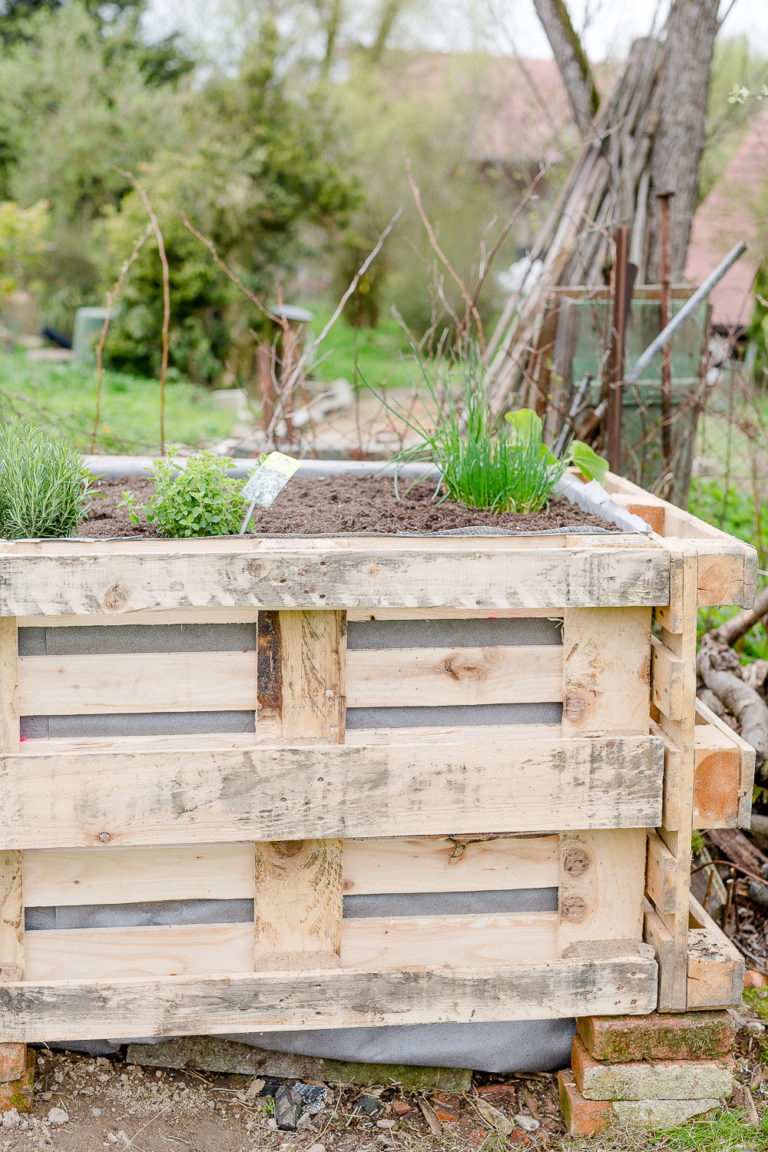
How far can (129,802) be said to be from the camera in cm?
181

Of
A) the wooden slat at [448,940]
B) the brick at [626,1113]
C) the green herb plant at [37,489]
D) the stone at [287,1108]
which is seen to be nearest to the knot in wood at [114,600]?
the green herb plant at [37,489]

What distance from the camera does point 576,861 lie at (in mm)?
1951

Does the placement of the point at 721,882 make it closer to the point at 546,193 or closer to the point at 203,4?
the point at 546,193

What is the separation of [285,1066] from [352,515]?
1.21 meters

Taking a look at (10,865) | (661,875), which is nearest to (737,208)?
(661,875)

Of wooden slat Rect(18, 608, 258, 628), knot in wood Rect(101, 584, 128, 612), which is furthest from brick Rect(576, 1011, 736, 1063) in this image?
knot in wood Rect(101, 584, 128, 612)

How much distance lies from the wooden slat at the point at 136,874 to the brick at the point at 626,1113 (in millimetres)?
788

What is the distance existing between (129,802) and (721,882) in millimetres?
1659

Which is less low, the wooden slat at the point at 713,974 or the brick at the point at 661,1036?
the wooden slat at the point at 713,974

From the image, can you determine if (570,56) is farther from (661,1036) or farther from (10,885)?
(10,885)

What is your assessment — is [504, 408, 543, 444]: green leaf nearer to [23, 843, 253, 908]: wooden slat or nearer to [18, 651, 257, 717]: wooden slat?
[18, 651, 257, 717]: wooden slat

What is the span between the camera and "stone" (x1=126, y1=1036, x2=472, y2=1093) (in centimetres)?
209

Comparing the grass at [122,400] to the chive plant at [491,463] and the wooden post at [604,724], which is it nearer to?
the chive plant at [491,463]

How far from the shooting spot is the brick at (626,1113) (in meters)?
1.96
